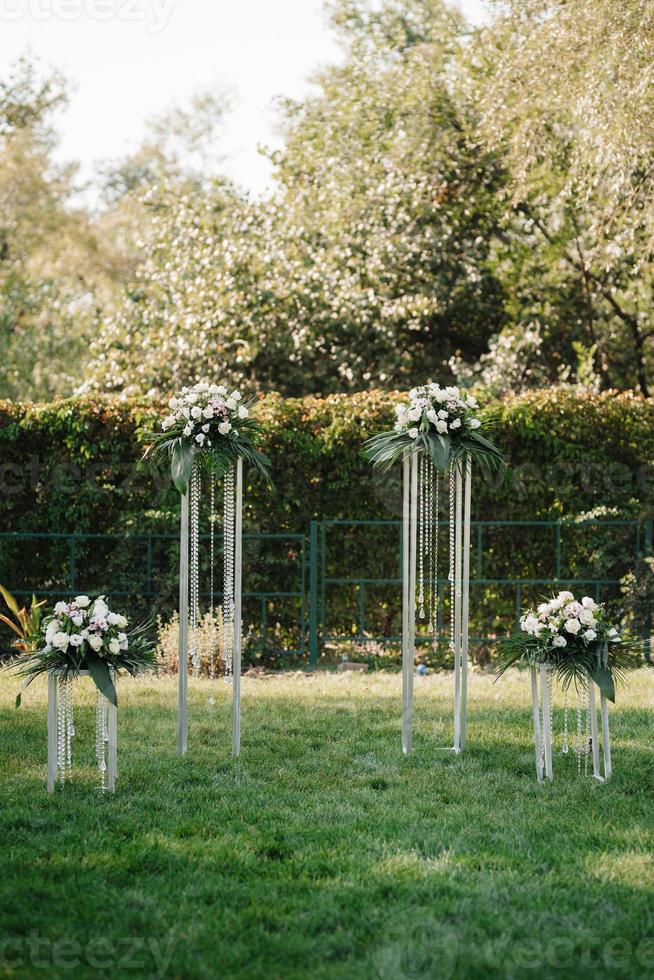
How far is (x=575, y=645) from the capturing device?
579 cm

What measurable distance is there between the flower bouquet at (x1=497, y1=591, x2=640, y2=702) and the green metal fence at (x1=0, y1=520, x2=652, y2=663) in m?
4.14

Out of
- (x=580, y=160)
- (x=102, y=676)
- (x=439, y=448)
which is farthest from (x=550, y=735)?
(x=580, y=160)

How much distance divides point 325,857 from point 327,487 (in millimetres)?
5987

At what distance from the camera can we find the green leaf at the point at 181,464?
597cm

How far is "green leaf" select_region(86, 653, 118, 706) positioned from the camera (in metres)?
5.38

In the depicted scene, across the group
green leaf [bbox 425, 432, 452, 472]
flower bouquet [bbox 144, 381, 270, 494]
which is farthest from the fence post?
green leaf [bbox 425, 432, 452, 472]

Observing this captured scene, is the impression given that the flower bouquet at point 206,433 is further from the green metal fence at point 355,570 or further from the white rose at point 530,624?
the green metal fence at point 355,570

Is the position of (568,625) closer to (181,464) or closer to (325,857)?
(325,857)

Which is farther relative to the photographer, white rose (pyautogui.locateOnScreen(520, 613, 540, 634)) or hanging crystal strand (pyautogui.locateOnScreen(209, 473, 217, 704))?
hanging crystal strand (pyautogui.locateOnScreen(209, 473, 217, 704))

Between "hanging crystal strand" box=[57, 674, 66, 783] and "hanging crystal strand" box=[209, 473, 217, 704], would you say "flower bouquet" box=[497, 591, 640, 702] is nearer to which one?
"hanging crystal strand" box=[57, 674, 66, 783]

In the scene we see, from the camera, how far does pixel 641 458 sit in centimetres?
1022

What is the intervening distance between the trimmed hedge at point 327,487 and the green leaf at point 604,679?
450cm

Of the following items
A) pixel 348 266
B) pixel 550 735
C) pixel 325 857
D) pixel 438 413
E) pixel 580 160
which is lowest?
pixel 325 857

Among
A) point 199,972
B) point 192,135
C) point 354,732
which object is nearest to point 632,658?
point 354,732
